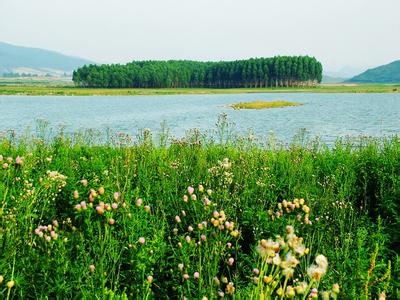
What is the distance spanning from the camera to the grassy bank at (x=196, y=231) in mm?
4637

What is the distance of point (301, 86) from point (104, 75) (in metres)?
69.2

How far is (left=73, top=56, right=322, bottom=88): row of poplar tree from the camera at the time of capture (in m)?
159

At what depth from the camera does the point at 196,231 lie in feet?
17.5

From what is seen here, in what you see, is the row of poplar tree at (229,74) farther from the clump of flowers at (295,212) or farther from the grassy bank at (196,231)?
the clump of flowers at (295,212)

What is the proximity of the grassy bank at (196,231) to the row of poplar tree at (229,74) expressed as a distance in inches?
5999

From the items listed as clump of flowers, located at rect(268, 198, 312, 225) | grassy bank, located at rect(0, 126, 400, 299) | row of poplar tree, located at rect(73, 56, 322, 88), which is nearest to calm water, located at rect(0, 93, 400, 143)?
grassy bank, located at rect(0, 126, 400, 299)

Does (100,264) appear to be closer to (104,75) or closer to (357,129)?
(357,129)

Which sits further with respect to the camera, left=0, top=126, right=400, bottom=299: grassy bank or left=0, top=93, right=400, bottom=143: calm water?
left=0, top=93, right=400, bottom=143: calm water

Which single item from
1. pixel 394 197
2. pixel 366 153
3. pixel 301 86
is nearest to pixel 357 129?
pixel 366 153

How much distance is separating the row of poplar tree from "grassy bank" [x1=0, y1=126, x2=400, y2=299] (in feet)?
500

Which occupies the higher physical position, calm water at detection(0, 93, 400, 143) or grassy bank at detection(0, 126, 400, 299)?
grassy bank at detection(0, 126, 400, 299)

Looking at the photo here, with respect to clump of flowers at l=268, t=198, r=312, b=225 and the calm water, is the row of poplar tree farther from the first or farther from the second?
clump of flowers at l=268, t=198, r=312, b=225

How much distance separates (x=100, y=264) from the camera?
463cm

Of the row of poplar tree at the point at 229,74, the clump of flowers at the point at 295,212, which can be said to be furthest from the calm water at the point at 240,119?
the row of poplar tree at the point at 229,74
